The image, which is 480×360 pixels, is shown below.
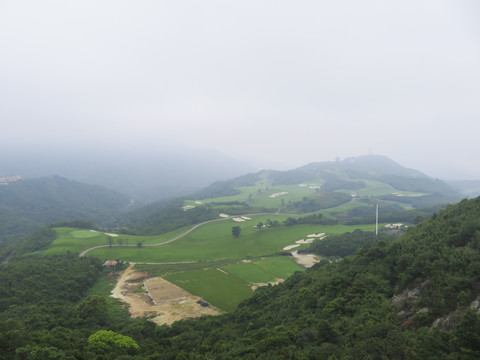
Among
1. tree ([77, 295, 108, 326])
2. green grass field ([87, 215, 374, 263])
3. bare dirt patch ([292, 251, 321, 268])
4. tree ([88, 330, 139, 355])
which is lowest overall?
green grass field ([87, 215, 374, 263])

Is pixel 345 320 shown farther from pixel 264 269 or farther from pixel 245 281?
pixel 264 269

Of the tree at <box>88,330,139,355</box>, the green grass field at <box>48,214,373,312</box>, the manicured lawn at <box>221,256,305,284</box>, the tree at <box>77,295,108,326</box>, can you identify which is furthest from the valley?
the tree at <box>88,330,139,355</box>

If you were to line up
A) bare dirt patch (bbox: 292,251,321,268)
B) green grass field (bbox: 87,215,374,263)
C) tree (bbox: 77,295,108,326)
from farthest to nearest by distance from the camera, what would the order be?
green grass field (bbox: 87,215,374,263) → bare dirt patch (bbox: 292,251,321,268) → tree (bbox: 77,295,108,326)

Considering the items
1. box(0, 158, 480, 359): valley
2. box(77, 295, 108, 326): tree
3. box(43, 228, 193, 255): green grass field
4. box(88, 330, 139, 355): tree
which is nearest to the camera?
box(0, 158, 480, 359): valley

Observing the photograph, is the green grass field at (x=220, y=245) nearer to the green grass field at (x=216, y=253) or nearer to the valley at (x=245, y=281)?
the green grass field at (x=216, y=253)

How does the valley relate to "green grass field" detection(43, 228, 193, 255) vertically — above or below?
above

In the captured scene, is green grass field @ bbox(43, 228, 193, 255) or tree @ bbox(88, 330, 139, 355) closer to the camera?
tree @ bbox(88, 330, 139, 355)

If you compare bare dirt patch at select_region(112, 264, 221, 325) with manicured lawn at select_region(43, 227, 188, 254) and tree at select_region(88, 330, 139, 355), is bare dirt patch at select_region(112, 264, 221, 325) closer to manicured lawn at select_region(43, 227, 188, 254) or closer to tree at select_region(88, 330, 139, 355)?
tree at select_region(88, 330, 139, 355)
